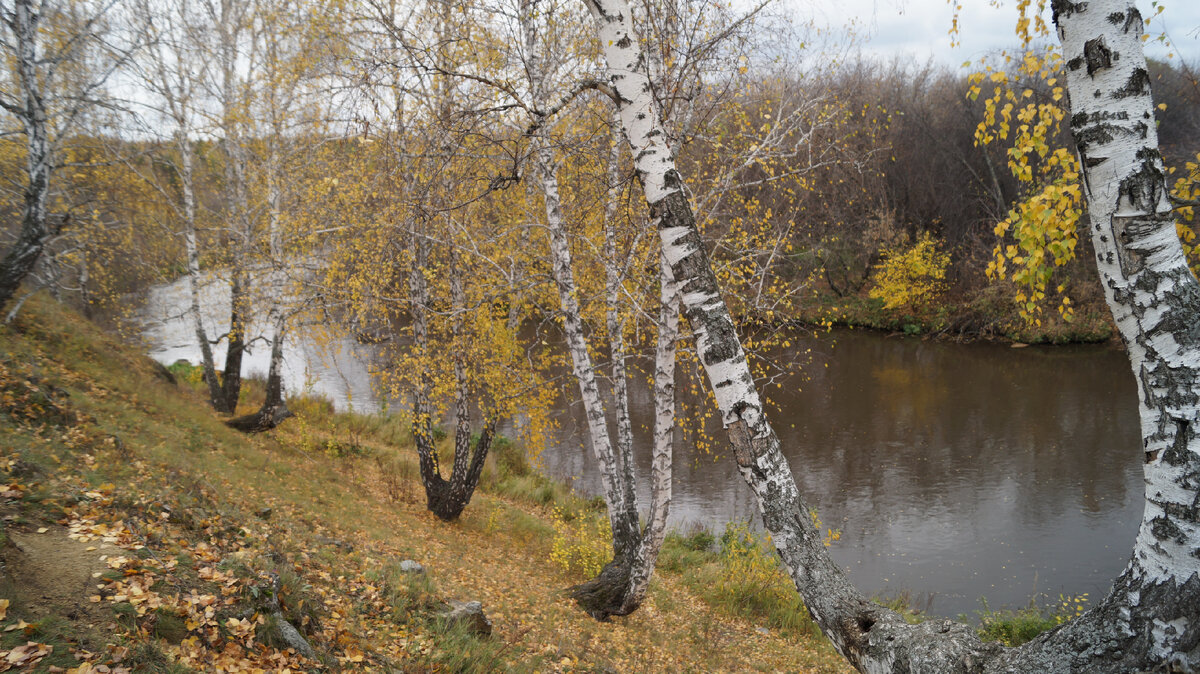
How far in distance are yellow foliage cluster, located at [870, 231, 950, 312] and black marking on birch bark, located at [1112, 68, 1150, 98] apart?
24371 millimetres

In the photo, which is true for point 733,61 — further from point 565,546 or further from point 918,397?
point 918,397

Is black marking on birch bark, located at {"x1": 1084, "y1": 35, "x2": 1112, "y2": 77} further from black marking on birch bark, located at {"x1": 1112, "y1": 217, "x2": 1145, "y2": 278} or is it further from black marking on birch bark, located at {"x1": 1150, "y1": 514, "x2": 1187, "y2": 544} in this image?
black marking on birch bark, located at {"x1": 1150, "y1": 514, "x2": 1187, "y2": 544}

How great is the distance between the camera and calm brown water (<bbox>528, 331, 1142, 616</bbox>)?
9758mm

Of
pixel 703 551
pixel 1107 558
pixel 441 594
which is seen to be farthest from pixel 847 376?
pixel 441 594

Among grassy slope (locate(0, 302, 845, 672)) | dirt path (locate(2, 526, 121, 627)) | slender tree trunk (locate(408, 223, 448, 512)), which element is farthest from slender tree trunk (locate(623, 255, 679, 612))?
slender tree trunk (locate(408, 223, 448, 512))

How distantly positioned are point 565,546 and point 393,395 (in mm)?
3520

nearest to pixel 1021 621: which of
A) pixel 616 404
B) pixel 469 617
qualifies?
pixel 616 404

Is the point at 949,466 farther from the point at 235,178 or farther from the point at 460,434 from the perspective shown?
the point at 235,178

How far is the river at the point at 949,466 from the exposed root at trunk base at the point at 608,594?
2.09m

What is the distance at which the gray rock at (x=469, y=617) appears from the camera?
4.96 m

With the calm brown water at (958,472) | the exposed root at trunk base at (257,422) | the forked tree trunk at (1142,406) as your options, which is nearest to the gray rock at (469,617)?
the forked tree trunk at (1142,406)

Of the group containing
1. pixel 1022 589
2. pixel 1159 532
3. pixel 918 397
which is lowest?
pixel 1022 589

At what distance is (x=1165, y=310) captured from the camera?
213 cm

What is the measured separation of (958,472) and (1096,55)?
1283cm
